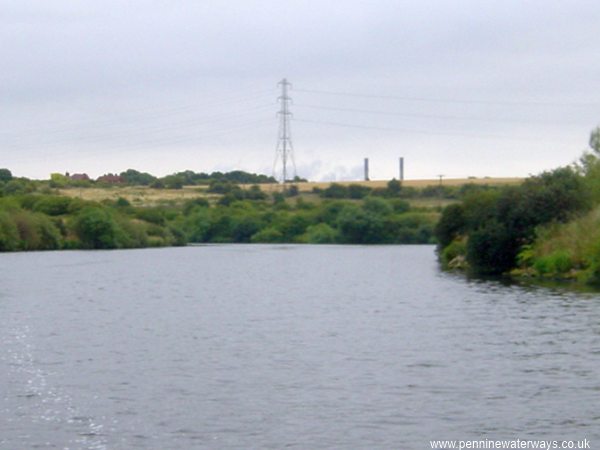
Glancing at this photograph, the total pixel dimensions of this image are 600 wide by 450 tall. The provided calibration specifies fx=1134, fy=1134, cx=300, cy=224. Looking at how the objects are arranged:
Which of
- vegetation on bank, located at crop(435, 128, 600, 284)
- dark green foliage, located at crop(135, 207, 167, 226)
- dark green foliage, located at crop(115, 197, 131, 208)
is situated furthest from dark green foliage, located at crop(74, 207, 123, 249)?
vegetation on bank, located at crop(435, 128, 600, 284)

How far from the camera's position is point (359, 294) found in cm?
5134

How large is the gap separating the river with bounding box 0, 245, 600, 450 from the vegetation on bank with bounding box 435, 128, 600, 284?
31.7 feet

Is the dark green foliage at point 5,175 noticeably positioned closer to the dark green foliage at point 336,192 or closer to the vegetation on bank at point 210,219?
the vegetation on bank at point 210,219

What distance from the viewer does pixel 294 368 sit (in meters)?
26.9

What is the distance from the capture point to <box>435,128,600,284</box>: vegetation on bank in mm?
60969

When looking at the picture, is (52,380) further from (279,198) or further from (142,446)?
(279,198)

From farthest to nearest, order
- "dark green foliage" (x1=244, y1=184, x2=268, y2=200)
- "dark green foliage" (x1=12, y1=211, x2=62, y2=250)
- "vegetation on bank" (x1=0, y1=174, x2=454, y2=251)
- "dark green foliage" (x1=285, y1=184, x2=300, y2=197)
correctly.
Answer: "dark green foliage" (x1=285, y1=184, x2=300, y2=197)
"dark green foliage" (x1=244, y1=184, x2=268, y2=200)
"vegetation on bank" (x1=0, y1=174, x2=454, y2=251)
"dark green foliage" (x1=12, y1=211, x2=62, y2=250)

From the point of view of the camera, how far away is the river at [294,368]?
1997cm

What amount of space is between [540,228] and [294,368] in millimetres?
41075

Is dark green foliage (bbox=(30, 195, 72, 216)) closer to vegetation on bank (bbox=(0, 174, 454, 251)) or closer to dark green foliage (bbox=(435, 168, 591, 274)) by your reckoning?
vegetation on bank (bbox=(0, 174, 454, 251))

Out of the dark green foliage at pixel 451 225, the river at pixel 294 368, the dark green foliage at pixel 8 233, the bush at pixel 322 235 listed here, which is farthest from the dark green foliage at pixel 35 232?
the river at pixel 294 368

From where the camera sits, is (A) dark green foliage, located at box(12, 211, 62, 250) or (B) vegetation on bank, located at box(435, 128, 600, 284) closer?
(B) vegetation on bank, located at box(435, 128, 600, 284)

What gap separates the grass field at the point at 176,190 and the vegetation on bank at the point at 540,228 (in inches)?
2856

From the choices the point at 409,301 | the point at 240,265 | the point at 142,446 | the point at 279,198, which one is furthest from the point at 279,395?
the point at 279,198
